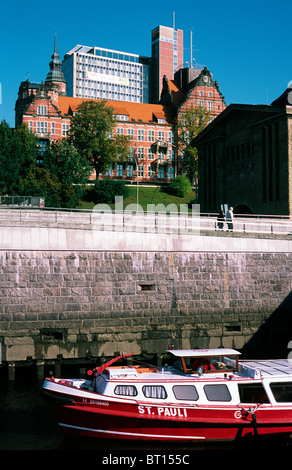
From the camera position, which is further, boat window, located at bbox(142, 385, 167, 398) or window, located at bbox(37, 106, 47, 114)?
window, located at bbox(37, 106, 47, 114)

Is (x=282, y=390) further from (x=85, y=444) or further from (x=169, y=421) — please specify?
(x=85, y=444)

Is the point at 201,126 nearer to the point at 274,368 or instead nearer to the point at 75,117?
the point at 75,117

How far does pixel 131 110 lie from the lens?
108 m

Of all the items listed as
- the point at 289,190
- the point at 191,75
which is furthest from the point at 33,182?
the point at 191,75

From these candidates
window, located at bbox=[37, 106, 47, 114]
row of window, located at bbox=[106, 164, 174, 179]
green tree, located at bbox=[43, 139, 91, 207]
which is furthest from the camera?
row of window, located at bbox=[106, 164, 174, 179]

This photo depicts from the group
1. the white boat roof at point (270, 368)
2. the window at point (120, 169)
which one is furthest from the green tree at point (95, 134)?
the white boat roof at point (270, 368)

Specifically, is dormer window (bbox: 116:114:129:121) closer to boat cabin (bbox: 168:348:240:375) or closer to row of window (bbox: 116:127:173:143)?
row of window (bbox: 116:127:173:143)

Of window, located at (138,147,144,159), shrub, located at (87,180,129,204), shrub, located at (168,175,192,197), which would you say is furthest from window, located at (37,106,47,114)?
shrub, located at (168,175,192,197)

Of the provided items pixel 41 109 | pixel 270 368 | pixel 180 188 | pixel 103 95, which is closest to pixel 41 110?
pixel 41 109

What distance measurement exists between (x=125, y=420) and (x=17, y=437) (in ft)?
11.7

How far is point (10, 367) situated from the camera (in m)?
23.9

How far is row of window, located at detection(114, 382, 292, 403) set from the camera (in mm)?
16953

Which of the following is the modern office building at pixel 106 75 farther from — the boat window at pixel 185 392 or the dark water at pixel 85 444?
the boat window at pixel 185 392

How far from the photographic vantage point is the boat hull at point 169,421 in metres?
16.6
